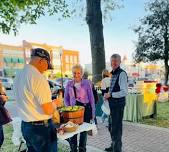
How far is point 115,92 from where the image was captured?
220 inches

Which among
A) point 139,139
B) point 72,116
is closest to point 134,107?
point 139,139

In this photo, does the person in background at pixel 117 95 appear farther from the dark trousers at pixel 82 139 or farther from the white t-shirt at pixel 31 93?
the white t-shirt at pixel 31 93

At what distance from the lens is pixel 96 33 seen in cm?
1229

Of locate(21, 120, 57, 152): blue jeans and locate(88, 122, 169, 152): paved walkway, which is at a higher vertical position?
locate(21, 120, 57, 152): blue jeans

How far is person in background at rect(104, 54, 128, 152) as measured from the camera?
5539 millimetres

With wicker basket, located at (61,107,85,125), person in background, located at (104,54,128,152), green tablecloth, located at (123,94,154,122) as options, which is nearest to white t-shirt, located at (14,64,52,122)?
wicker basket, located at (61,107,85,125)

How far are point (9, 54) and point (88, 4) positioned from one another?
182 ft

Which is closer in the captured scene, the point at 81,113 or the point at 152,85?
the point at 81,113

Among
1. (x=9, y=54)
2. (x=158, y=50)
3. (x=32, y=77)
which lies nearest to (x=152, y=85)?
(x=32, y=77)

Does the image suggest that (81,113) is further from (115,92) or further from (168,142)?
(168,142)

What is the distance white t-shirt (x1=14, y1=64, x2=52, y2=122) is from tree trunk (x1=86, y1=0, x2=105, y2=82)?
876 cm

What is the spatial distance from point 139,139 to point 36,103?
180 inches

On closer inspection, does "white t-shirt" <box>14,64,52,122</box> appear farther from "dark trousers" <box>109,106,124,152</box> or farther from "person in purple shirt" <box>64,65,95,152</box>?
"dark trousers" <box>109,106,124,152</box>

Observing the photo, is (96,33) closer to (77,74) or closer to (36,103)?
(77,74)
